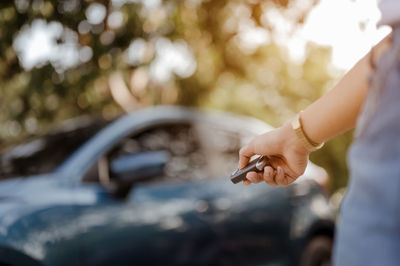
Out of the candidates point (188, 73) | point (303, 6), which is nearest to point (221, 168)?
point (303, 6)

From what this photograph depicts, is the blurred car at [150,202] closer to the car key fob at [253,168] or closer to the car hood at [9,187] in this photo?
the car hood at [9,187]

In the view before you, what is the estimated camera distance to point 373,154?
80 cm

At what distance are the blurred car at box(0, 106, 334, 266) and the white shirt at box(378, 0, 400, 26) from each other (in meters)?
1.82

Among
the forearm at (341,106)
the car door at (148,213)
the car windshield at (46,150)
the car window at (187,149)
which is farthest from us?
the car window at (187,149)

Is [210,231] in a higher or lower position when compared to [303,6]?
lower

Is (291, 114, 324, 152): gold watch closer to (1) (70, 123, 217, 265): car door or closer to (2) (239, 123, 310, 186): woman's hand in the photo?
(2) (239, 123, 310, 186): woman's hand

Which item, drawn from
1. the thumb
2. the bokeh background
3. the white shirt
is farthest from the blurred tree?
the white shirt

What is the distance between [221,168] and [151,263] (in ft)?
3.35

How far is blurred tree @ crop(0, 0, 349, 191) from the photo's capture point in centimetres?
504

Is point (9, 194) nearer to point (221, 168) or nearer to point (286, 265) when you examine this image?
point (221, 168)

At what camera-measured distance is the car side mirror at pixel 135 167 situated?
280 cm

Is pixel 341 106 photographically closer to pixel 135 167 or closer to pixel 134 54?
pixel 135 167

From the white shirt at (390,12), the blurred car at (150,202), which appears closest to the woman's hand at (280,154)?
the white shirt at (390,12)

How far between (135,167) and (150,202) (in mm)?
228
